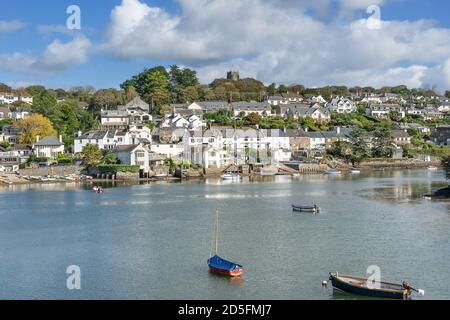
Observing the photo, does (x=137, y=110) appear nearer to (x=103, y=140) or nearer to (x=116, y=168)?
(x=103, y=140)

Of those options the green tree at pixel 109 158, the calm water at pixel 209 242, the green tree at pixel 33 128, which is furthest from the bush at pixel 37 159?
the calm water at pixel 209 242

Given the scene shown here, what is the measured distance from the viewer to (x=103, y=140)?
56906mm

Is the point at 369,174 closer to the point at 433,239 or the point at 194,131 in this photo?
the point at 194,131

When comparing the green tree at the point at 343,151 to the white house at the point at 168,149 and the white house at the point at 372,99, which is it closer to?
the white house at the point at 168,149

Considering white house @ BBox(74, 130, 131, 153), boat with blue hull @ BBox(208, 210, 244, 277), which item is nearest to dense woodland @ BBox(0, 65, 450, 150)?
white house @ BBox(74, 130, 131, 153)

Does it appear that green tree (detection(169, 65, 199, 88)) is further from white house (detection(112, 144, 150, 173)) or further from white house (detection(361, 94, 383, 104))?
white house (detection(112, 144, 150, 173))

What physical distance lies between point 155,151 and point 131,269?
38.5m

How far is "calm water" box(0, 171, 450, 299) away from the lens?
1692cm

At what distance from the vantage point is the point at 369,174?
56125 millimetres

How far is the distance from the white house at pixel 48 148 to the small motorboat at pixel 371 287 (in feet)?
139

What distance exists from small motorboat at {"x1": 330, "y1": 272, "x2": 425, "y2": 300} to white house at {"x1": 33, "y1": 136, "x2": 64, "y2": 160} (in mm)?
42216

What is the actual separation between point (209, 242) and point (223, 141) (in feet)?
124

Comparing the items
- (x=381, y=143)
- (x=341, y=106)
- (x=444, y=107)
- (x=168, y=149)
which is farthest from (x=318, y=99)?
(x=168, y=149)
